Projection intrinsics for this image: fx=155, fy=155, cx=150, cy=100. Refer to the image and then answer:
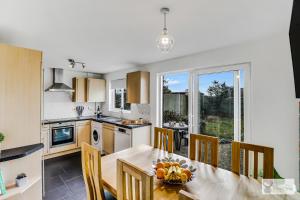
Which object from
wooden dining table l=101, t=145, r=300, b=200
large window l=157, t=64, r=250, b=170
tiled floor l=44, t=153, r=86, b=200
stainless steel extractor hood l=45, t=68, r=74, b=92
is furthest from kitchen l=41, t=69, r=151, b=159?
wooden dining table l=101, t=145, r=300, b=200

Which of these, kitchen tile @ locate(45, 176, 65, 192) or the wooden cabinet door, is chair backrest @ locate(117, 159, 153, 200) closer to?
kitchen tile @ locate(45, 176, 65, 192)

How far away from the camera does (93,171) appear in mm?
1471

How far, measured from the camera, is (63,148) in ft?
13.2

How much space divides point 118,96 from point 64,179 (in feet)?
8.73

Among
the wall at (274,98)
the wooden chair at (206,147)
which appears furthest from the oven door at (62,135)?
the wall at (274,98)

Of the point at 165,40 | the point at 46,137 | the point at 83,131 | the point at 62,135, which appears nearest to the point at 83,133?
the point at 83,131

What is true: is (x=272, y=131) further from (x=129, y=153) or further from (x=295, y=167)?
(x=129, y=153)

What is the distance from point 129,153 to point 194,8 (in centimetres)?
183

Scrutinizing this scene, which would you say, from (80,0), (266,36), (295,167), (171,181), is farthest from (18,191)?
(266,36)

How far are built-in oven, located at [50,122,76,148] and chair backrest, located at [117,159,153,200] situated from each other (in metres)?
3.46

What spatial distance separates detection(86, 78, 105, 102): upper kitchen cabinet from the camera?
4691mm

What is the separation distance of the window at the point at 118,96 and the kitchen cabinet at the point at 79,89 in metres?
0.85

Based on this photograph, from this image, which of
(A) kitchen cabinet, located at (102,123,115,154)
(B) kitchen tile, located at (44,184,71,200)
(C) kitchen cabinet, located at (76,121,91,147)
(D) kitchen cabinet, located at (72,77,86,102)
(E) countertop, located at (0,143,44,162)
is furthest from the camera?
(D) kitchen cabinet, located at (72,77,86,102)

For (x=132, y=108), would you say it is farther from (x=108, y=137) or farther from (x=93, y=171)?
(x=93, y=171)
